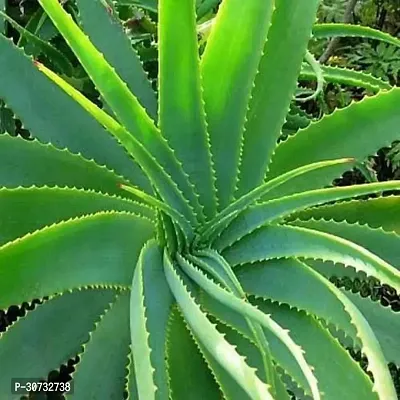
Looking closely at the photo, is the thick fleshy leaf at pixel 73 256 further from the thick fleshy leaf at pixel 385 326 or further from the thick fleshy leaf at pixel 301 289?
the thick fleshy leaf at pixel 385 326

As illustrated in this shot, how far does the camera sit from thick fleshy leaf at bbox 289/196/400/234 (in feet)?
2.79

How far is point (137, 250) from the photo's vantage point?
0.72 m

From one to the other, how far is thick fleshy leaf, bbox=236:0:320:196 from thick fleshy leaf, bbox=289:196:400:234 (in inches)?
4.0

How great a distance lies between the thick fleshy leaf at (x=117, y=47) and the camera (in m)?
0.87

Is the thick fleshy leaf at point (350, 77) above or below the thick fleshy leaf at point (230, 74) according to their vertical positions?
above

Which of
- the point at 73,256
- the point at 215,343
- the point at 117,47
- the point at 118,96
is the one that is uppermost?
the point at 117,47

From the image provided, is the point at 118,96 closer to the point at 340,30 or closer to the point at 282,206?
the point at 282,206

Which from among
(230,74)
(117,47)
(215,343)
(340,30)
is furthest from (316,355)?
(340,30)

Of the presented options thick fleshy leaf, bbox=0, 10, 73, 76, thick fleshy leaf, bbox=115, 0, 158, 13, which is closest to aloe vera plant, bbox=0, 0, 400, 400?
thick fleshy leaf, bbox=0, 10, 73, 76

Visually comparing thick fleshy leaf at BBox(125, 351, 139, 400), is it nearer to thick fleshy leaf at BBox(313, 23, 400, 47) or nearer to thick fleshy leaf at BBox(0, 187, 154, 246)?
thick fleshy leaf at BBox(0, 187, 154, 246)

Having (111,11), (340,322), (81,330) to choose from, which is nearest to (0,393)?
(81,330)

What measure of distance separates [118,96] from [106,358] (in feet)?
0.81

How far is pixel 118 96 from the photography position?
67 cm

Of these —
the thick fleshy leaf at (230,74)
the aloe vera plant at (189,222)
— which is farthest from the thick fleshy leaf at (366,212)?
the thick fleshy leaf at (230,74)
